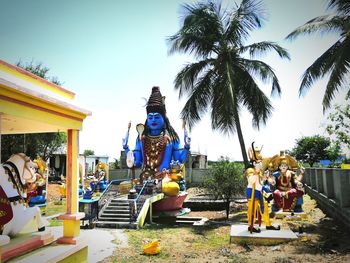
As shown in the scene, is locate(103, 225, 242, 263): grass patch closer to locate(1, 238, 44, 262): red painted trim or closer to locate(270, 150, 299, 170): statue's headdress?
locate(1, 238, 44, 262): red painted trim

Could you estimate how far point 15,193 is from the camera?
5211 millimetres

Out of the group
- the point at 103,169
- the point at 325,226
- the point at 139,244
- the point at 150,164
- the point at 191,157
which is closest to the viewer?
the point at 139,244

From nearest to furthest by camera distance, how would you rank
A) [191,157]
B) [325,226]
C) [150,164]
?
1. [325,226]
2. [150,164]
3. [191,157]

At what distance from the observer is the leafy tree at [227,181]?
590 inches

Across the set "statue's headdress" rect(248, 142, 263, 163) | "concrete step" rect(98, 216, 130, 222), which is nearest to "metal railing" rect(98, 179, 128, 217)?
"concrete step" rect(98, 216, 130, 222)

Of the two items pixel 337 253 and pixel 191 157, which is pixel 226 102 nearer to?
pixel 337 253

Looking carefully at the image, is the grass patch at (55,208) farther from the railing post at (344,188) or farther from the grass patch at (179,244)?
the railing post at (344,188)

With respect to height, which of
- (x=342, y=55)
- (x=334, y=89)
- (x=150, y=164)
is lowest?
(x=150, y=164)

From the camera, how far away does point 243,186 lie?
15203 mm

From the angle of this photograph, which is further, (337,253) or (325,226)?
(325,226)

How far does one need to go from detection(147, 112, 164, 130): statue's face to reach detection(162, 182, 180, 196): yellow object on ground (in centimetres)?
346

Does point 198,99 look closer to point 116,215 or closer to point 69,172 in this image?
point 116,215

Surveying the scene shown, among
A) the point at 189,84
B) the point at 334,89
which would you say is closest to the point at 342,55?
the point at 334,89

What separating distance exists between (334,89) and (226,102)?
433 centimetres
